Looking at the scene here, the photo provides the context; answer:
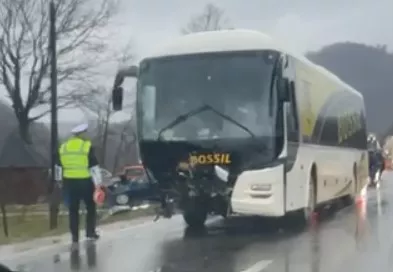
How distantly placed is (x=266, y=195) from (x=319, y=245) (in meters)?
1.51

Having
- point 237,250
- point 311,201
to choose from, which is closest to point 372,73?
point 311,201

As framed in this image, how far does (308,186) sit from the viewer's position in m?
19.6

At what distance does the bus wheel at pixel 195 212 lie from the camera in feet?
57.1

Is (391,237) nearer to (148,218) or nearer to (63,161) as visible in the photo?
(63,161)

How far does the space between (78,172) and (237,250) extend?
10.1 ft

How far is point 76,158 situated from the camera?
16422 millimetres

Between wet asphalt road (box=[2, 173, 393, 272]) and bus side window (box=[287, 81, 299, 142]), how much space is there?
1.76m

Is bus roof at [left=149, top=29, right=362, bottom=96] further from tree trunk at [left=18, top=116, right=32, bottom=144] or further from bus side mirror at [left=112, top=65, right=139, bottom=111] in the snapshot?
tree trunk at [left=18, top=116, right=32, bottom=144]

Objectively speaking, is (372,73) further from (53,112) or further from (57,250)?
(57,250)

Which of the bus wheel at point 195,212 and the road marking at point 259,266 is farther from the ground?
the road marking at point 259,266

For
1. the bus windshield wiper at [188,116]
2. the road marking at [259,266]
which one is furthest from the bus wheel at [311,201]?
the road marking at [259,266]

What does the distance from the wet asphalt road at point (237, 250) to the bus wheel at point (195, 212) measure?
0.88ft

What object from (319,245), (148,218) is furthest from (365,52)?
(319,245)

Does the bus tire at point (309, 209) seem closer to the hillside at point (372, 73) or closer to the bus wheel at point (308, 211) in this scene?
the bus wheel at point (308, 211)
